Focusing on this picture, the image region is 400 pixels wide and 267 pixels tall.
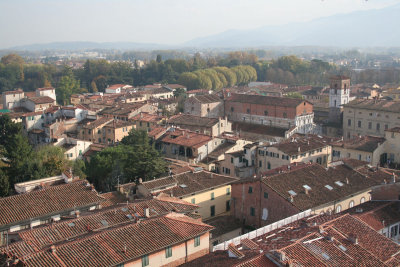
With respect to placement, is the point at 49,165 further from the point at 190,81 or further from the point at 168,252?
the point at 190,81

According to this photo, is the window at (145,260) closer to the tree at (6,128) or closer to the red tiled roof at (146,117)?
the tree at (6,128)

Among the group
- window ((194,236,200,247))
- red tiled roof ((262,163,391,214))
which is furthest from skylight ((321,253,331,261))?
red tiled roof ((262,163,391,214))

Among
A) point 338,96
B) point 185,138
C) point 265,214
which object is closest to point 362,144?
point 185,138

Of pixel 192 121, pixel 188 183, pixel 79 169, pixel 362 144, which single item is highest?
pixel 188 183

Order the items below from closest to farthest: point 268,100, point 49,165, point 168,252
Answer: point 168,252 → point 49,165 → point 268,100

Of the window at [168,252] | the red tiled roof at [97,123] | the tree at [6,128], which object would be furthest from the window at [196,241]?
the tree at [6,128]

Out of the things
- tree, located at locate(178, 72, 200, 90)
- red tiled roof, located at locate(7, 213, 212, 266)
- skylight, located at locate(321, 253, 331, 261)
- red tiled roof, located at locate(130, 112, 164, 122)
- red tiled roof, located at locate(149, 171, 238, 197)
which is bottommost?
tree, located at locate(178, 72, 200, 90)

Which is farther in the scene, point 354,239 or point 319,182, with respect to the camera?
point 319,182

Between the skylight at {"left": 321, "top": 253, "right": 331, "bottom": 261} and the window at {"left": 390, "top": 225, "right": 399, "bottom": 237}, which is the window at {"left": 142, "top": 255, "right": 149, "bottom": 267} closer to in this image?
the skylight at {"left": 321, "top": 253, "right": 331, "bottom": 261}
